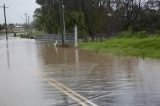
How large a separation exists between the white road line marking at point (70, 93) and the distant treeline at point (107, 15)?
47221 millimetres

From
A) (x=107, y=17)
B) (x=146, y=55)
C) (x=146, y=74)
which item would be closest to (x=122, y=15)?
(x=107, y=17)

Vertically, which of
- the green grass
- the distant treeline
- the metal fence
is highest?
the distant treeline

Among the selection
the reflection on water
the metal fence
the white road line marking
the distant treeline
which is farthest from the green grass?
the distant treeline

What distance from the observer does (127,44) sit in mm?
36094

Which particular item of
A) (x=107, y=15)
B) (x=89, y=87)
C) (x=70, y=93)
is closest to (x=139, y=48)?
(x=89, y=87)

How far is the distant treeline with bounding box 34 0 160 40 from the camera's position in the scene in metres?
64.1

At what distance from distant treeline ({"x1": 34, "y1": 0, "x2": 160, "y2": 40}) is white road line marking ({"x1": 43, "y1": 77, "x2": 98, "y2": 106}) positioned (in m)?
47.2

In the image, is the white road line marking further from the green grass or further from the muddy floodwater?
the green grass

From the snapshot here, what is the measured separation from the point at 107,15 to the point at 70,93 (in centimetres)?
5773

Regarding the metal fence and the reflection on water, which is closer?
the reflection on water

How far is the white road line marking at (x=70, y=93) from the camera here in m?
11.1

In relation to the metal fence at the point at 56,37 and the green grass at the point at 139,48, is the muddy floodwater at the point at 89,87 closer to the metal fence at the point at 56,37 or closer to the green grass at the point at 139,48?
the green grass at the point at 139,48

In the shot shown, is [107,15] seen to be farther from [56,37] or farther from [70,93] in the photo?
[70,93]

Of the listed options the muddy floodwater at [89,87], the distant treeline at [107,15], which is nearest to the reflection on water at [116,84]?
the muddy floodwater at [89,87]
